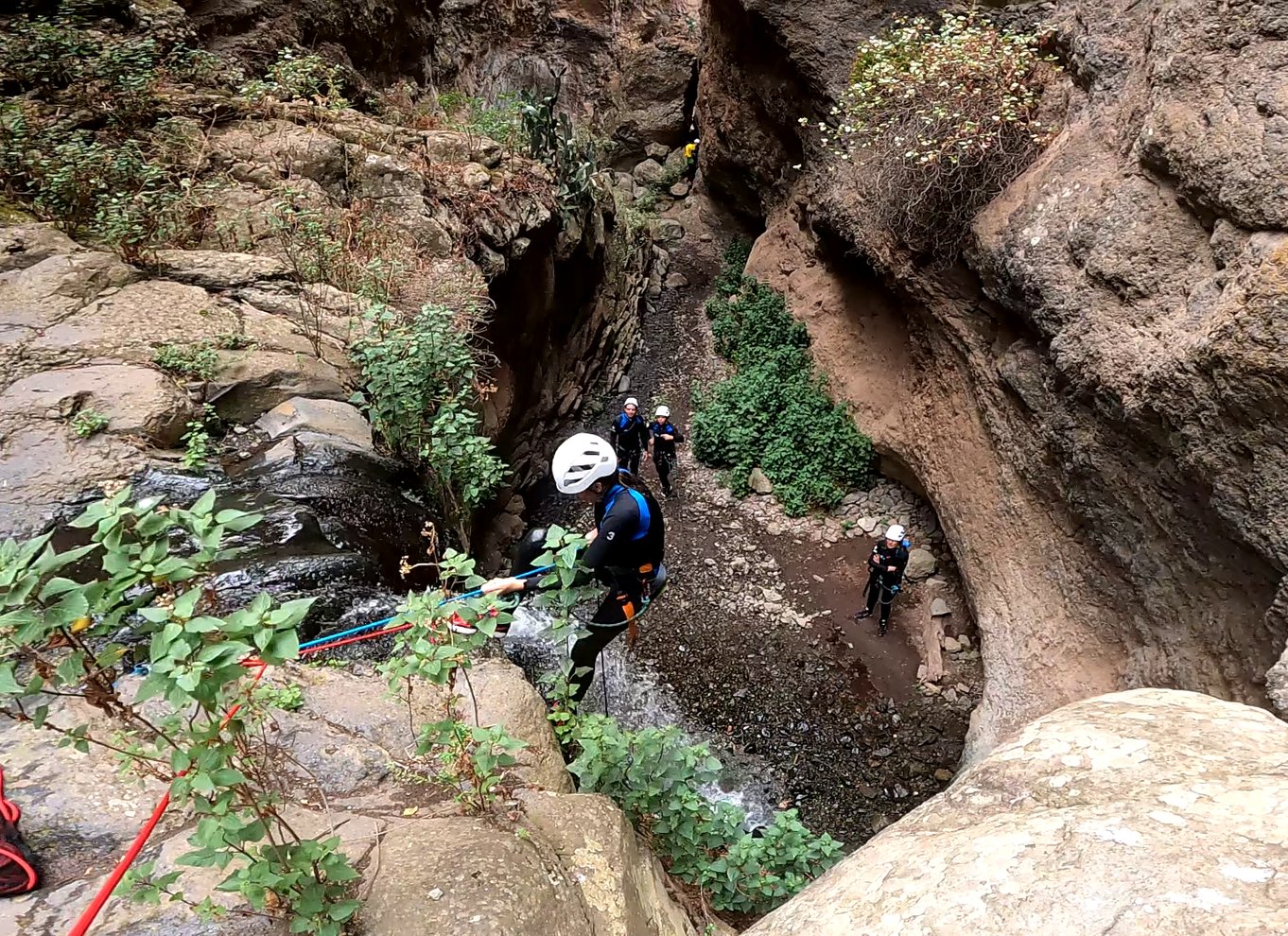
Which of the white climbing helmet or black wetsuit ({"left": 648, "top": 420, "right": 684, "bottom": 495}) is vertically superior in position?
the white climbing helmet

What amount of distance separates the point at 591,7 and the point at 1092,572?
20.7 meters

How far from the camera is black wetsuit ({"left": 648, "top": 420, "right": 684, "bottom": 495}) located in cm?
952

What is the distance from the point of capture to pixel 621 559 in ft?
14.9

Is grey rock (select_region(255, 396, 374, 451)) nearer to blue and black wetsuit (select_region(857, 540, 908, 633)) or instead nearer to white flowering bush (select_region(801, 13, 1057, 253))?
blue and black wetsuit (select_region(857, 540, 908, 633))

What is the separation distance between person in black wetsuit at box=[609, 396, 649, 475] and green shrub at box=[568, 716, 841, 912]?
637 cm

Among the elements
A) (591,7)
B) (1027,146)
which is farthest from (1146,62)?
(591,7)

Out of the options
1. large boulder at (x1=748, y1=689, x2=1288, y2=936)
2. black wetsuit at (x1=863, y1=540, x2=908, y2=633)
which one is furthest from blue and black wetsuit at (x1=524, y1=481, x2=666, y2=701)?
black wetsuit at (x1=863, y1=540, x2=908, y2=633)

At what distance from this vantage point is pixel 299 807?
2682 millimetres

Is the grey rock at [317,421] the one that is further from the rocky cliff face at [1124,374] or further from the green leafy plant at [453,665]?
the rocky cliff face at [1124,374]

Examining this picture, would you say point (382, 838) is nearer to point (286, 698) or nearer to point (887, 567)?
point (286, 698)

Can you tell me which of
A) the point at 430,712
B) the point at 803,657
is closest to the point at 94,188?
the point at 430,712

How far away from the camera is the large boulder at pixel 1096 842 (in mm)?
1551

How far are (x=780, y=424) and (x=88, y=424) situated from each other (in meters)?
8.11

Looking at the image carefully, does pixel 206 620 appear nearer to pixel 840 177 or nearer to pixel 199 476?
pixel 199 476
